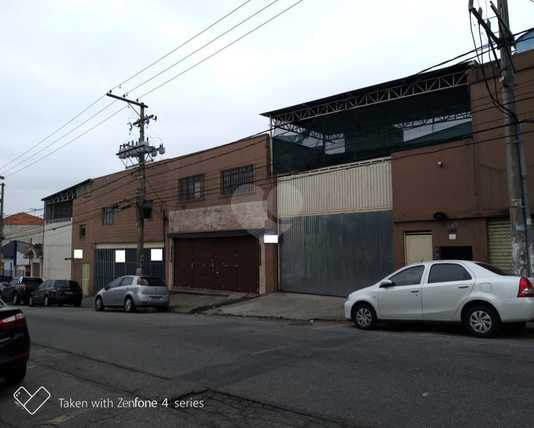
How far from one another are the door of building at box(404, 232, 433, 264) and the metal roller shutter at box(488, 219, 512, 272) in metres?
1.94

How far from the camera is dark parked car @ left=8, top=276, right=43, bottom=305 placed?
2959 cm

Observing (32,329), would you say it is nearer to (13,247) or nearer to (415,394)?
(415,394)

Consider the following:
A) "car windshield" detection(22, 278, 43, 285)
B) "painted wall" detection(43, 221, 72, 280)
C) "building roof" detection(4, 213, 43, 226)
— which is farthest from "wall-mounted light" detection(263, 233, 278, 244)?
"building roof" detection(4, 213, 43, 226)

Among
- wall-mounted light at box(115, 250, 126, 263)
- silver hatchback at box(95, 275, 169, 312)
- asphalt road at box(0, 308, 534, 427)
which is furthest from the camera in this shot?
wall-mounted light at box(115, 250, 126, 263)

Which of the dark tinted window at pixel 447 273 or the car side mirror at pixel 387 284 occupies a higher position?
the dark tinted window at pixel 447 273

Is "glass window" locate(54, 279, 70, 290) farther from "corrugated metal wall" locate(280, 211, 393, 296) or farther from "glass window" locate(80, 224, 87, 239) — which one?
"corrugated metal wall" locate(280, 211, 393, 296)

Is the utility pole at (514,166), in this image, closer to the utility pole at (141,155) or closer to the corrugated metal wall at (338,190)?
the corrugated metal wall at (338,190)

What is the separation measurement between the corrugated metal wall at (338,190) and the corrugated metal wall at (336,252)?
37 cm

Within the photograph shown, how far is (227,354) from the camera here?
8430mm

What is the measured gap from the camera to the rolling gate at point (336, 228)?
1762 centimetres

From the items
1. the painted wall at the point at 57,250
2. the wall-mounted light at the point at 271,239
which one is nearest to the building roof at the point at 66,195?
the painted wall at the point at 57,250

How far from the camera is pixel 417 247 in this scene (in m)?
16.5

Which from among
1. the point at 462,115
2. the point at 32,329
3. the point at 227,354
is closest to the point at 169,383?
the point at 227,354

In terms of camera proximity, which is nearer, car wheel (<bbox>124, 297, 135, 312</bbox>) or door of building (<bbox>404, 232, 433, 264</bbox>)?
door of building (<bbox>404, 232, 433, 264</bbox>)
